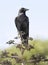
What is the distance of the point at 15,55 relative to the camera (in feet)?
15.5

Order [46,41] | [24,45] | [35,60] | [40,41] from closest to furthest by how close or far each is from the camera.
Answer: [35,60] → [24,45] → [40,41] → [46,41]

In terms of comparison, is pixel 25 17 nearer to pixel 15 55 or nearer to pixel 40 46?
pixel 15 55

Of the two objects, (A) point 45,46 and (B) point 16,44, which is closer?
(B) point 16,44

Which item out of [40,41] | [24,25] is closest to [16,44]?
[24,25]

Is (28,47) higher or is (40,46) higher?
(28,47)

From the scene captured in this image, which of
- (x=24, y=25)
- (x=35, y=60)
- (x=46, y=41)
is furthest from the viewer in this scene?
(x=46, y=41)

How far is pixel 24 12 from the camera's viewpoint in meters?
7.74

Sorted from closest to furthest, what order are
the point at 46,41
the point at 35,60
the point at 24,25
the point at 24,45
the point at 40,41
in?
the point at 35,60, the point at 24,45, the point at 24,25, the point at 40,41, the point at 46,41

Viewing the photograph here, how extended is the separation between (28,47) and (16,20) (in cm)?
276

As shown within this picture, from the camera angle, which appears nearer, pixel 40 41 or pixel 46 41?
pixel 40 41

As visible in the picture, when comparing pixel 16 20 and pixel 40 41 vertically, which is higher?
pixel 16 20

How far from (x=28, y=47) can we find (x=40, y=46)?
13.8 metres

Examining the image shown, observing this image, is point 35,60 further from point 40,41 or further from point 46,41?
point 46,41

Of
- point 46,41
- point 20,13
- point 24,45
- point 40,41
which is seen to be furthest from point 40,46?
point 24,45
